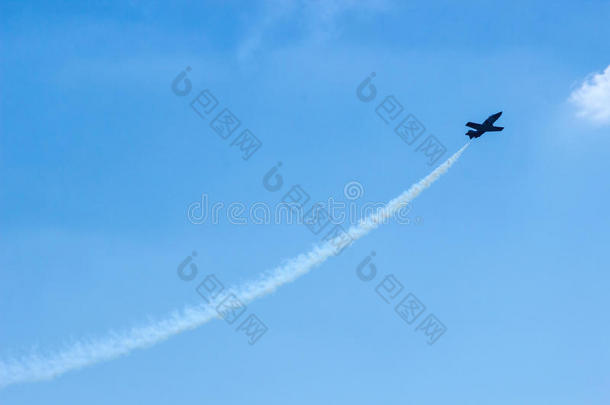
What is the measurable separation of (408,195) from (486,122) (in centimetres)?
1645

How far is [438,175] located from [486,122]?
35.9ft

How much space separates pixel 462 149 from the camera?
93.1 metres

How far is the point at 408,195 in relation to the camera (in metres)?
92.2

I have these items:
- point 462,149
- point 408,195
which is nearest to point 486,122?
point 462,149

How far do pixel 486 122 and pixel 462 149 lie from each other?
18.2 ft

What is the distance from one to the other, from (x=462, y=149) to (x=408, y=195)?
11.0 meters

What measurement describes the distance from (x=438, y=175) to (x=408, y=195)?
5.67 meters

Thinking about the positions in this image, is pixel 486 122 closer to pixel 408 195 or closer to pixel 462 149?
pixel 462 149

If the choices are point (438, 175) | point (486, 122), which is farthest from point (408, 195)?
point (486, 122)

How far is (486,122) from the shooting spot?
93250mm

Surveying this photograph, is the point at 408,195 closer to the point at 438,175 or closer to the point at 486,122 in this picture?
the point at 438,175

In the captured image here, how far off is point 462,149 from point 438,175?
5.40 m
